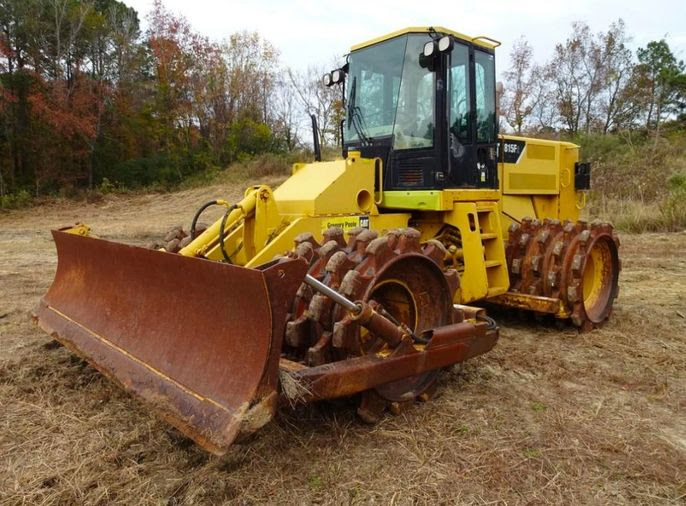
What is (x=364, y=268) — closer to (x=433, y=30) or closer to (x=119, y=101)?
(x=433, y=30)

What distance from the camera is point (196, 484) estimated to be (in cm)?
277

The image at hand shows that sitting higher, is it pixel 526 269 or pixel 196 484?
pixel 526 269

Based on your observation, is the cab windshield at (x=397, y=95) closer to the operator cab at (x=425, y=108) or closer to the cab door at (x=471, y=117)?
the operator cab at (x=425, y=108)

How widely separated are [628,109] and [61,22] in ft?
83.5

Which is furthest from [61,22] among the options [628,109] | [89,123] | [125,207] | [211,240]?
[628,109]

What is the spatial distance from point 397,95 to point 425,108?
0.89 feet

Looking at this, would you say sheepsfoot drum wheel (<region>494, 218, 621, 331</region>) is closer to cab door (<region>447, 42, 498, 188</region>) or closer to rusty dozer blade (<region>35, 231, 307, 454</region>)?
cab door (<region>447, 42, 498, 188</region>)

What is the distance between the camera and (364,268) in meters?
3.39

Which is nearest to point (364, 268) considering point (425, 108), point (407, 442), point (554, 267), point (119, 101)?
point (407, 442)

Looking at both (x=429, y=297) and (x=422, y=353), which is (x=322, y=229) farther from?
(x=422, y=353)

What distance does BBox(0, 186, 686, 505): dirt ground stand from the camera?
109 inches

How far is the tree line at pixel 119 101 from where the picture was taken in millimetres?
23031

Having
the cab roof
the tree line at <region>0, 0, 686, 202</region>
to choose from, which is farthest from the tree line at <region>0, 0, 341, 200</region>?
the cab roof

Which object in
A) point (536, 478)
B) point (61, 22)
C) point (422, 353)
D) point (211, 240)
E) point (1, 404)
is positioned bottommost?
point (536, 478)
